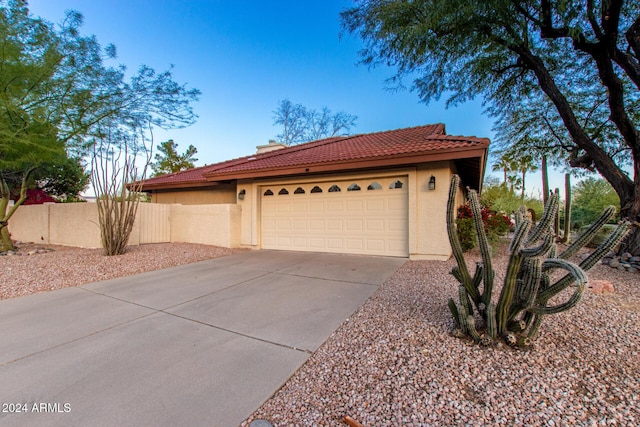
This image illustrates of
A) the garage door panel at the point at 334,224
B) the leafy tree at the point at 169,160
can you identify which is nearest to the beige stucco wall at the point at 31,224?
the garage door panel at the point at 334,224

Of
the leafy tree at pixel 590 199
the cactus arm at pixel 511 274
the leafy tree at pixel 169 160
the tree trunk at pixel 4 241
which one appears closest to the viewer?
the cactus arm at pixel 511 274

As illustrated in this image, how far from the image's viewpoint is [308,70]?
13.9 meters

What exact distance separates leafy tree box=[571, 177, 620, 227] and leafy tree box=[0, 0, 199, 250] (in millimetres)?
24667

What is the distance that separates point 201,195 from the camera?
1197 cm

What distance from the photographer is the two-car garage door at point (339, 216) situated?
770cm

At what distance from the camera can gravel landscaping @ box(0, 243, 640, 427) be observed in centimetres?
186

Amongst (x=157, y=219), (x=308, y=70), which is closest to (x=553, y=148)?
(x=308, y=70)

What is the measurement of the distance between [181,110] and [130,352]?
9.27 m

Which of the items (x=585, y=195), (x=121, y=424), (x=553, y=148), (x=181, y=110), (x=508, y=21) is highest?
(x=508, y=21)

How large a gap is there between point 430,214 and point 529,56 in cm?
527

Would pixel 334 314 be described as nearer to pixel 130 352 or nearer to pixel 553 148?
pixel 130 352

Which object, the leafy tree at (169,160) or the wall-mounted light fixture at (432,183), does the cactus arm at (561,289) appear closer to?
the wall-mounted light fixture at (432,183)

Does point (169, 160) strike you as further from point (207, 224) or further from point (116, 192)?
point (116, 192)

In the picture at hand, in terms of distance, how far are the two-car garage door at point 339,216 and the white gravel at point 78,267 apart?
2.17 m
